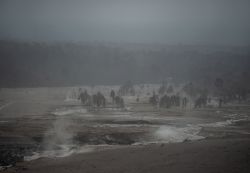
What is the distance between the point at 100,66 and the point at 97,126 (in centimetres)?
11471

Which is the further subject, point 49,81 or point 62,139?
point 49,81

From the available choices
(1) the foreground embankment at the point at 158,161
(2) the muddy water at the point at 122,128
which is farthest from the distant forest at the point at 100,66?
(1) the foreground embankment at the point at 158,161

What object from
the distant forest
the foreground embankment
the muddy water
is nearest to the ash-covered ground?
the muddy water

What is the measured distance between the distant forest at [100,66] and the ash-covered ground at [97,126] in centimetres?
5168

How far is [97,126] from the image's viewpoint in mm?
61969

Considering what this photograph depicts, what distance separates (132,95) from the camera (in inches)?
4695

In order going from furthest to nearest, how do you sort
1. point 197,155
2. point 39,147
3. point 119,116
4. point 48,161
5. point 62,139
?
point 119,116
point 62,139
point 39,147
point 48,161
point 197,155

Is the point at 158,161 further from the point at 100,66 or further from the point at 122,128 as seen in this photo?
the point at 100,66

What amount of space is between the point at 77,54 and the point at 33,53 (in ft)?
70.6

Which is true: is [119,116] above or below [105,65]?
below

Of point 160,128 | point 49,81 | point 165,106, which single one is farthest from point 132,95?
point 160,128

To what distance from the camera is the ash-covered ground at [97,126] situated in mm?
47094

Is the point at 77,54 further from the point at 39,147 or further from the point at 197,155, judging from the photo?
the point at 197,155

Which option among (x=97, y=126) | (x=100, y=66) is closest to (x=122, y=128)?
(x=97, y=126)
